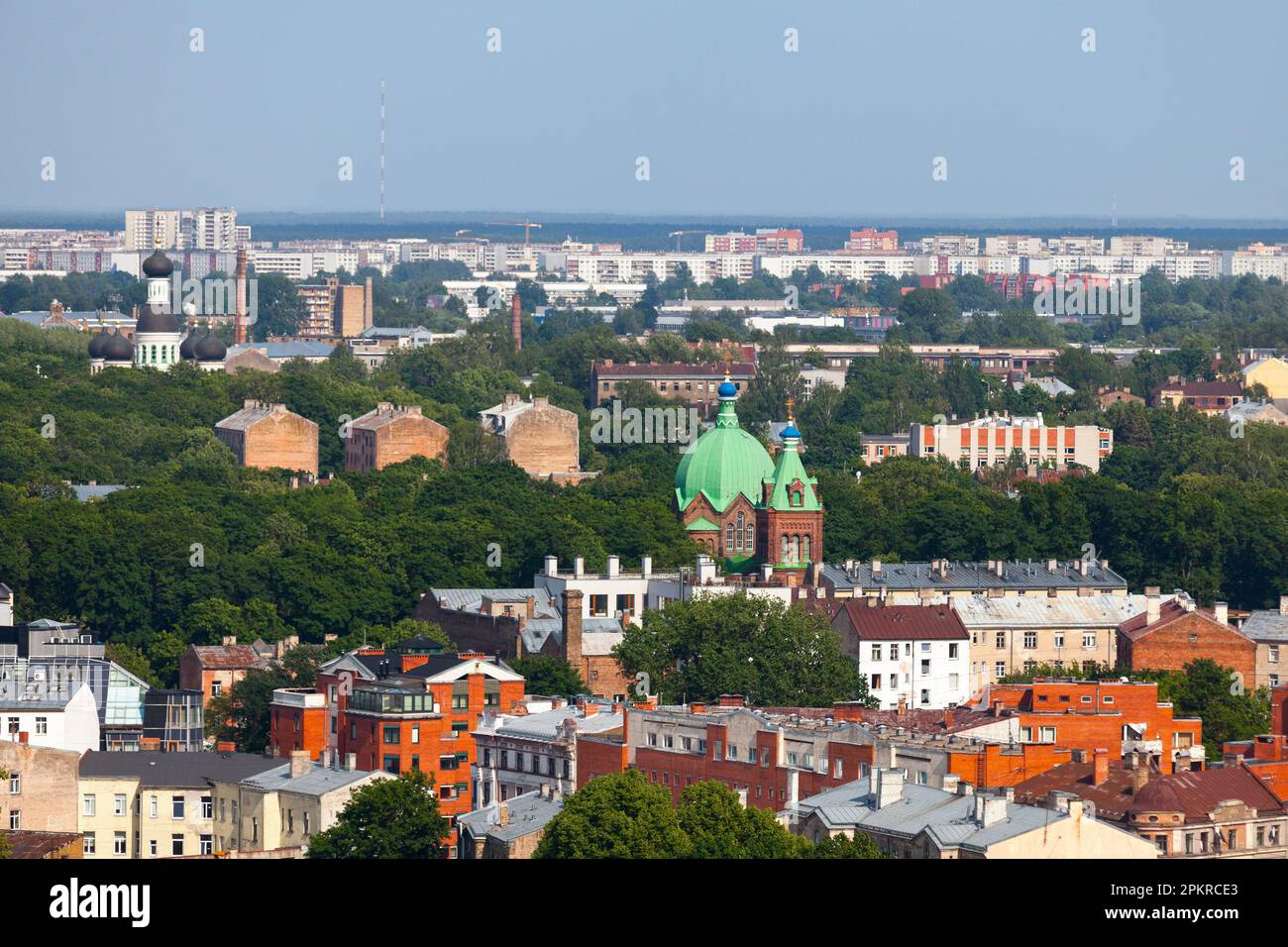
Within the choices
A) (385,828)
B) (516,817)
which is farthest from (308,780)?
(385,828)

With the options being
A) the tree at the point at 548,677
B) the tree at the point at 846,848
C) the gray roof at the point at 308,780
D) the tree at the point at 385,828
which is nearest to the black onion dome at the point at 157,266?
the tree at the point at 548,677

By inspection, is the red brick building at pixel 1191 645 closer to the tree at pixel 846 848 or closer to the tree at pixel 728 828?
the tree at pixel 728 828

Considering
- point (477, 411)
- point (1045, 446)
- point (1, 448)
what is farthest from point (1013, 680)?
point (477, 411)

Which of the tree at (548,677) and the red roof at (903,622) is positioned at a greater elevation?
the red roof at (903,622)

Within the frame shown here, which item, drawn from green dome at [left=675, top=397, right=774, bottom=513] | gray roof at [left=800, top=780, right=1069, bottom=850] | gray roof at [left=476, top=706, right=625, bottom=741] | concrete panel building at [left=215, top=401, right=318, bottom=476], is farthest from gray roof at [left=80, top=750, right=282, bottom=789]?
concrete panel building at [left=215, top=401, right=318, bottom=476]

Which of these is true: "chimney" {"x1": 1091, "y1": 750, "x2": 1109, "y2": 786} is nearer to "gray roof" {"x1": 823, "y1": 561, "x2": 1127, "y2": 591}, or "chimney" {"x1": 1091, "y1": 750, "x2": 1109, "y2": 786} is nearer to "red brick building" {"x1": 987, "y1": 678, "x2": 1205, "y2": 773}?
"red brick building" {"x1": 987, "y1": 678, "x2": 1205, "y2": 773}
